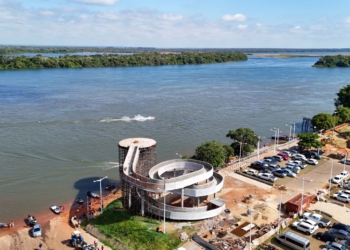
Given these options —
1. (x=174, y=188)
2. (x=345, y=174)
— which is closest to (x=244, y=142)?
(x=345, y=174)

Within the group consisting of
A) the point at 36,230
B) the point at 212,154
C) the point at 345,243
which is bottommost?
the point at 36,230

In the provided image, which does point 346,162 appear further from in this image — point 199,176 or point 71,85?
point 71,85

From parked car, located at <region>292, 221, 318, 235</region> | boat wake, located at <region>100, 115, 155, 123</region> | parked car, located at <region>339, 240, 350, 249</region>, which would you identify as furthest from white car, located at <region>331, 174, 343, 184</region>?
boat wake, located at <region>100, 115, 155, 123</region>

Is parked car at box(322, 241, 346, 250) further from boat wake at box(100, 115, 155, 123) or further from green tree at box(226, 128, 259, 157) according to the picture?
boat wake at box(100, 115, 155, 123)

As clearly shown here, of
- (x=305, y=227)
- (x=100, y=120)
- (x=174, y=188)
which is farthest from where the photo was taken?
(x=100, y=120)

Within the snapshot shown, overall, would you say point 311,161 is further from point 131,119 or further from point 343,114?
point 131,119

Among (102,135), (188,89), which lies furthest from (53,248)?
(188,89)

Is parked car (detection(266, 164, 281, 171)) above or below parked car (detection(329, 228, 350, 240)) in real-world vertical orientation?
above
